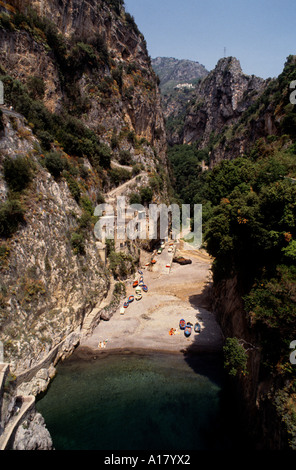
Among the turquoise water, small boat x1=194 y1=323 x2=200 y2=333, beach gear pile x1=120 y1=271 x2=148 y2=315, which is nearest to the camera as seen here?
the turquoise water

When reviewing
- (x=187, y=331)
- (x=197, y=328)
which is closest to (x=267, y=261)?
(x=197, y=328)

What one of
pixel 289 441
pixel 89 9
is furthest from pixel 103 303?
pixel 89 9

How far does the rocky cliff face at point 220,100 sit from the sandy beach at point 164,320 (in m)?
83.4

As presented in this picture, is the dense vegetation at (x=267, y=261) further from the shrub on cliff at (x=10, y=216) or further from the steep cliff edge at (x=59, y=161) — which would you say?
the shrub on cliff at (x=10, y=216)

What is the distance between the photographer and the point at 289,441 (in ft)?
35.2

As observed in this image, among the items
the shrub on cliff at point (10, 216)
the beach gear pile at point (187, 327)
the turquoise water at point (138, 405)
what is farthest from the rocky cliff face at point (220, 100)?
the turquoise water at point (138, 405)

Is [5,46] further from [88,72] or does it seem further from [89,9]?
[89,9]

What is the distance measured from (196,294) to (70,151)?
1198 inches

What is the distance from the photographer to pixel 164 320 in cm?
2970

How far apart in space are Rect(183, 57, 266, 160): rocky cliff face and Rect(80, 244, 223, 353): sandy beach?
274ft

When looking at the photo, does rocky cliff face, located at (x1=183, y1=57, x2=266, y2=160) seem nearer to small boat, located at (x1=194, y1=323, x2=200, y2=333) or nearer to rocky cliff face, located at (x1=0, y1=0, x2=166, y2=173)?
rocky cliff face, located at (x1=0, y1=0, x2=166, y2=173)

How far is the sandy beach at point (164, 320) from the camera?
2608 centimetres

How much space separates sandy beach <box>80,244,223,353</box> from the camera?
26078mm

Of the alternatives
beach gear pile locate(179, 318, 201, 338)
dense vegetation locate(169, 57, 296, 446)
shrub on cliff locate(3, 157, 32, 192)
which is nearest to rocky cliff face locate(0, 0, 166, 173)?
shrub on cliff locate(3, 157, 32, 192)
